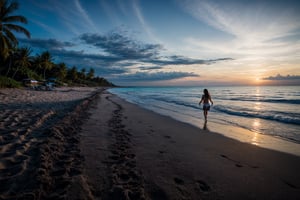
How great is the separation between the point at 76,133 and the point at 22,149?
1.85 m

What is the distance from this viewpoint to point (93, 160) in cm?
359

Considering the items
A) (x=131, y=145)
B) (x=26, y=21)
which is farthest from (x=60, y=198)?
(x=26, y=21)

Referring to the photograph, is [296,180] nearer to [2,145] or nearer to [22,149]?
[22,149]

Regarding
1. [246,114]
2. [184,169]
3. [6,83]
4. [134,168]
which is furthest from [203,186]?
[6,83]

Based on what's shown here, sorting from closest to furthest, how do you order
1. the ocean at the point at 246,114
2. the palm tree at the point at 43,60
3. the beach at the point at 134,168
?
the beach at the point at 134,168 → the ocean at the point at 246,114 → the palm tree at the point at 43,60

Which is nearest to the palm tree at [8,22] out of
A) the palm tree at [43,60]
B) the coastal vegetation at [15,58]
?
the coastal vegetation at [15,58]

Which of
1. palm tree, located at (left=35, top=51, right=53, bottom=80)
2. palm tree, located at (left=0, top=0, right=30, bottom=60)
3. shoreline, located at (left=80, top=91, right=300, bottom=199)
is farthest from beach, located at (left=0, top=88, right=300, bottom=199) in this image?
palm tree, located at (left=35, top=51, right=53, bottom=80)

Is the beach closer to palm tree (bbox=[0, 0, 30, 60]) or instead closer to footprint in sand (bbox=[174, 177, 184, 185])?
footprint in sand (bbox=[174, 177, 184, 185])

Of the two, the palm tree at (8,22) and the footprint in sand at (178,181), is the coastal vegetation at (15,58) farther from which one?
the footprint in sand at (178,181)

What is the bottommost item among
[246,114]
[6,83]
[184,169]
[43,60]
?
→ [246,114]

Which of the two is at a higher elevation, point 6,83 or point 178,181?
point 6,83

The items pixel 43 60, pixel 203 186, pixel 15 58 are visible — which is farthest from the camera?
pixel 43 60

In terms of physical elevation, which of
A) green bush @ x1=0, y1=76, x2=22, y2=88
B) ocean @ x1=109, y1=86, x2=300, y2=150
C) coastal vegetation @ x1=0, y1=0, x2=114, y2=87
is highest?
coastal vegetation @ x1=0, y1=0, x2=114, y2=87

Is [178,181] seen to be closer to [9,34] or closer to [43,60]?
[9,34]
